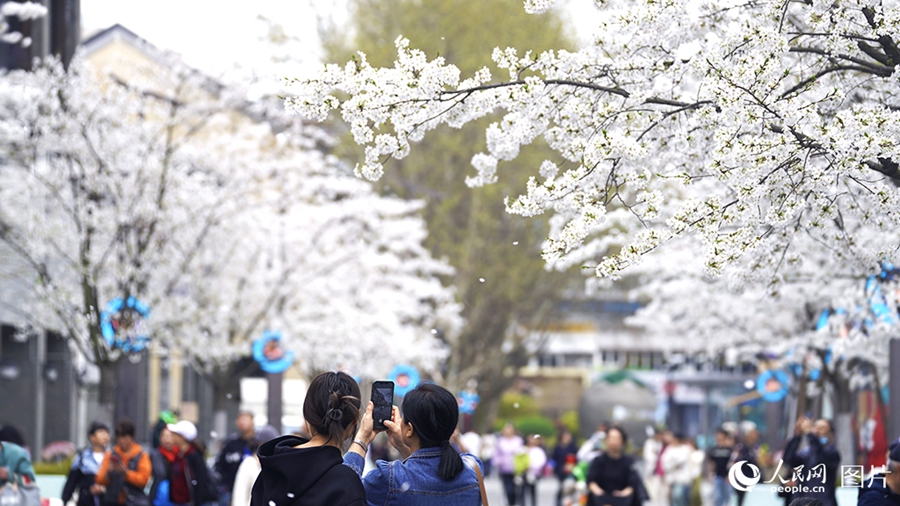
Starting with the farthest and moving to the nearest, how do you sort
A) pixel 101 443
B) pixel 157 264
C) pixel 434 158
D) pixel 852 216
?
pixel 434 158
pixel 157 264
pixel 101 443
pixel 852 216

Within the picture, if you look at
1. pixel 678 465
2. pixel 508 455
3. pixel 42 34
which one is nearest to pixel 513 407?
pixel 508 455

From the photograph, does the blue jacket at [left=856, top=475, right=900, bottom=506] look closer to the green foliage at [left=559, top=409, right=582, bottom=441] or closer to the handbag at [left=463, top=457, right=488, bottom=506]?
the handbag at [left=463, top=457, right=488, bottom=506]

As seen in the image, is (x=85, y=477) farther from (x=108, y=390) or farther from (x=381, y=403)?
(x=381, y=403)

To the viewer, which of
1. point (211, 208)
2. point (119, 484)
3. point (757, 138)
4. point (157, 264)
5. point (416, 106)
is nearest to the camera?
point (757, 138)

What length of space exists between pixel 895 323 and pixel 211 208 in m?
11.1

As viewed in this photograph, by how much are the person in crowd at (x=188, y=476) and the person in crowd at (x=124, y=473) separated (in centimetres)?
23

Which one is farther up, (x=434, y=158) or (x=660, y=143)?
(x=434, y=158)

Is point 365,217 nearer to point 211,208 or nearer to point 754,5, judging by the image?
point 211,208

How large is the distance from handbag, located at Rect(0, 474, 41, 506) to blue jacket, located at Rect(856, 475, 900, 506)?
21.2ft

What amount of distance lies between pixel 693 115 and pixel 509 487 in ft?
49.2

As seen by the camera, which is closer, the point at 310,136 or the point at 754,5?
the point at 754,5

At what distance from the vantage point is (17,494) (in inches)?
376

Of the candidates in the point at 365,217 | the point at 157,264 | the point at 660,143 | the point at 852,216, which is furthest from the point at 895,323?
the point at 365,217

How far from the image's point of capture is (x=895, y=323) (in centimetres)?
1091
